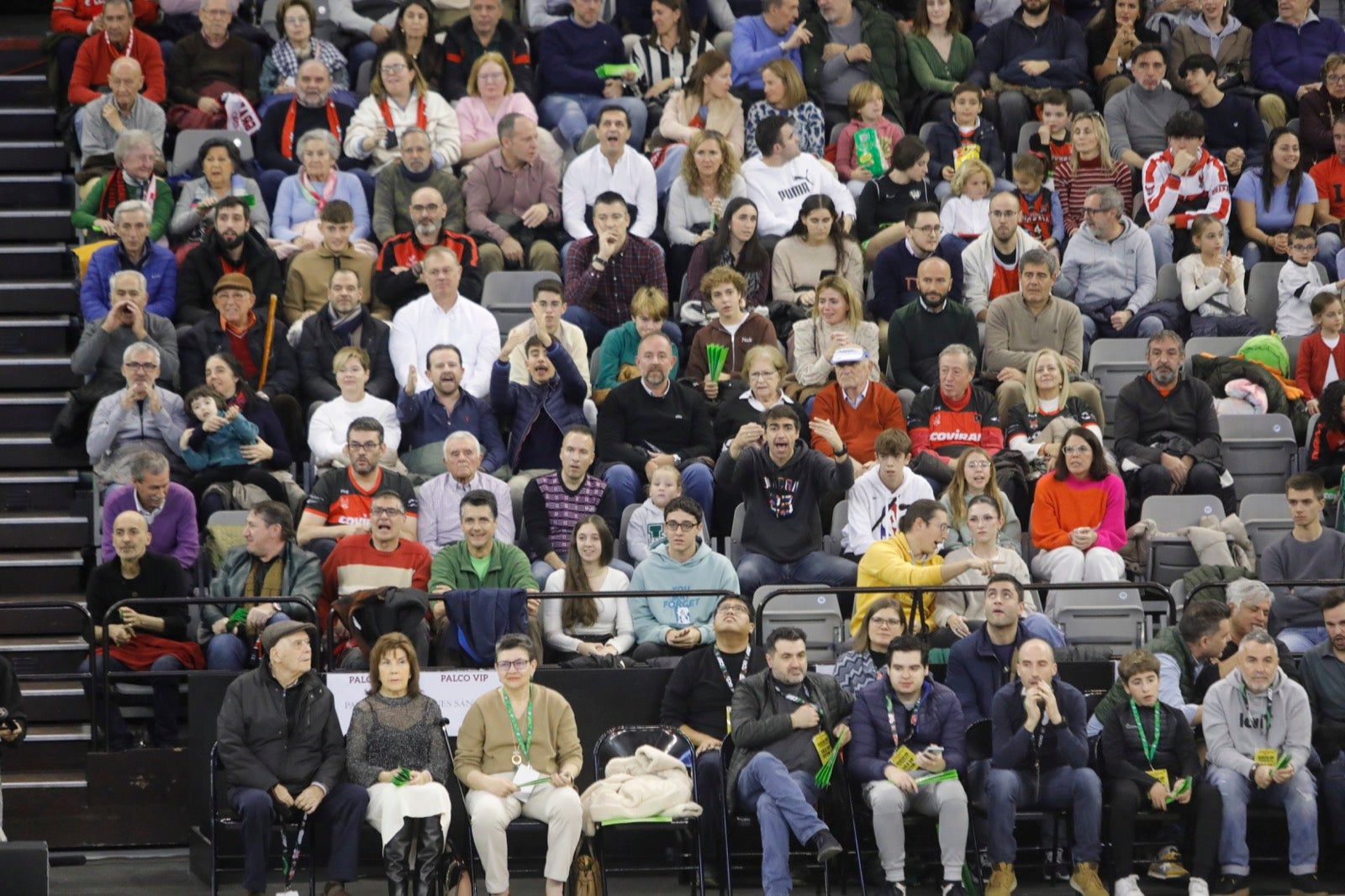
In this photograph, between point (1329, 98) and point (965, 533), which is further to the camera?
point (1329, 98)

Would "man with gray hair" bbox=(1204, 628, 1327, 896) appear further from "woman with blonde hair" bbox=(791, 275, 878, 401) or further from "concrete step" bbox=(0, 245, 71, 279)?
"concrete step" bbox=(0, 245, 71, 279)

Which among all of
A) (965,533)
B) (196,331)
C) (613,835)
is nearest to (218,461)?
(196,331)

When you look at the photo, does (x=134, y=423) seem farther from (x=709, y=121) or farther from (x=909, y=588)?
(x=709, y=121)

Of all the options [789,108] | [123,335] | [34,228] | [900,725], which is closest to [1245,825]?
[900,725]

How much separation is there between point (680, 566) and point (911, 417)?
210 centimetres

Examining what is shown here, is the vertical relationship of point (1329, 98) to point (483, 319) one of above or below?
above

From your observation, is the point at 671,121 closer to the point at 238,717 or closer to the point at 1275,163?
the point at 1275,163

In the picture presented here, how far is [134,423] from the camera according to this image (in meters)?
11.9

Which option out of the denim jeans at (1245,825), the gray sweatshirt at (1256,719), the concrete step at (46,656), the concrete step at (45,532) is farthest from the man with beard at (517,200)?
the denim jeans at (1245,825)

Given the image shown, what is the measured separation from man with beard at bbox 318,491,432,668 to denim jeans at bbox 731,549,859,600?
163 cm

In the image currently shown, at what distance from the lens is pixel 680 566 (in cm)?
1094

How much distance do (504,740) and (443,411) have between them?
2830mm

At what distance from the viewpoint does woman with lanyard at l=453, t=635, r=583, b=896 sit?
959cm

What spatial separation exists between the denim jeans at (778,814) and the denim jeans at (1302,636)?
9.15 ft
